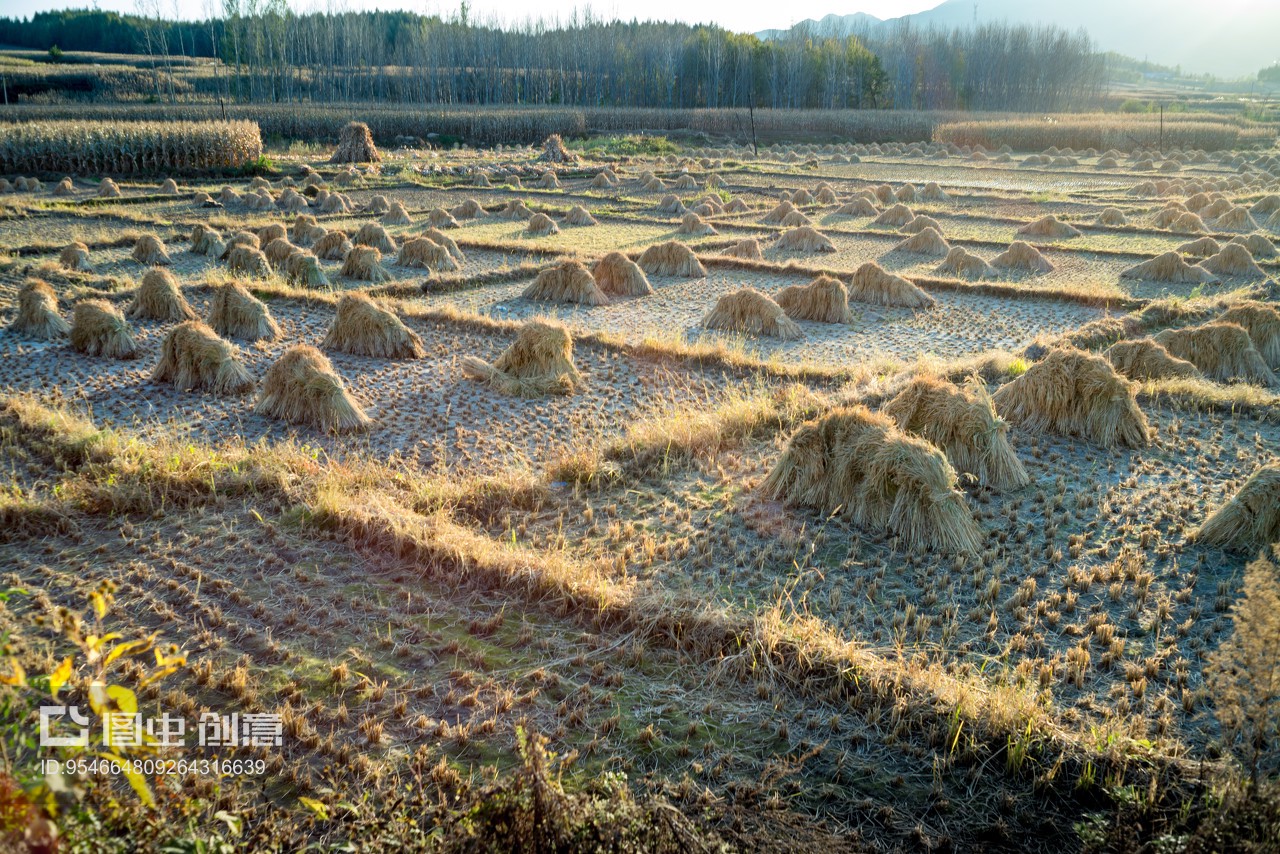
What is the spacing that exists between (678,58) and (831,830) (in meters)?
82.4

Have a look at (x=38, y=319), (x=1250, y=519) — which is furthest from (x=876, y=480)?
(x=38, y=319)

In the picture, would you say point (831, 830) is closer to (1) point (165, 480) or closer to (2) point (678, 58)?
(1) point (165, 480)

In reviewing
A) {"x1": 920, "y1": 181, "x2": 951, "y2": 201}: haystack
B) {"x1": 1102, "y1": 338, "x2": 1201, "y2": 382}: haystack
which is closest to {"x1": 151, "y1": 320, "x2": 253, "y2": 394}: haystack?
{"x1": 1102, "y1": 338, "x2": 1201, "y2": 382}: haystack

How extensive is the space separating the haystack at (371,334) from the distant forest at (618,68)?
56739 millimetres

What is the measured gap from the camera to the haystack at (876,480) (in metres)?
5.39

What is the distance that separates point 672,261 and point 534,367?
22.4ft

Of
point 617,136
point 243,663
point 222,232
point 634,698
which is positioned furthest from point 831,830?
point 617,136

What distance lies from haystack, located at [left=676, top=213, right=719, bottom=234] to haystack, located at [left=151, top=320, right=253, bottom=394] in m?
12.8

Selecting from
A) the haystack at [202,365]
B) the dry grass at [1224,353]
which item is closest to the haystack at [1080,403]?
the dry grass at [1224,353]

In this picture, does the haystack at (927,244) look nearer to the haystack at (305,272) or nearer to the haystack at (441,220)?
the haystack at (441,220)

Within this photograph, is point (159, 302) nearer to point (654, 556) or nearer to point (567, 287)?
point (567, 287)

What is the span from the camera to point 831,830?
3.03 m

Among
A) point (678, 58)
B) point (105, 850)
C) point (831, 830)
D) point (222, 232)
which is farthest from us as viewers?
point (678, 58)

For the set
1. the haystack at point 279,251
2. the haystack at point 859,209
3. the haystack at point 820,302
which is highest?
the haystack at point 859,209
